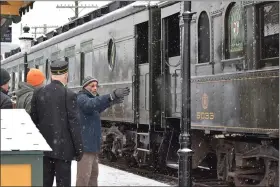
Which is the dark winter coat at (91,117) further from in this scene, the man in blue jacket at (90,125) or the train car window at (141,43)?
the train car window at (141,43)

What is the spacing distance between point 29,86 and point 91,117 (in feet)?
2.88

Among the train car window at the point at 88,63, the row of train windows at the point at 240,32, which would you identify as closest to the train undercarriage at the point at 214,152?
the row of train windows at the point at 240,32

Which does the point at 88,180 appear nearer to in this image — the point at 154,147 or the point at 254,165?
the point at 254,165

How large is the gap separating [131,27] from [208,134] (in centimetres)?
383

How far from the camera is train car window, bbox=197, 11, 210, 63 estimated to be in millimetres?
10398

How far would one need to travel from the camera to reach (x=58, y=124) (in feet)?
21.5

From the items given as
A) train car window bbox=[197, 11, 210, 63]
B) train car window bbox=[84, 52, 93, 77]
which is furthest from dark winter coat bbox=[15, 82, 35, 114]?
train car window bbox=[84, 52, 93, 77]

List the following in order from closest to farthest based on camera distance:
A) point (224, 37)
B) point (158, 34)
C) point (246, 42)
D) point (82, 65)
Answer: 1. point (246, 42)
2. point (224, 37)
3. point (158, 34)
4. point (82, 65)

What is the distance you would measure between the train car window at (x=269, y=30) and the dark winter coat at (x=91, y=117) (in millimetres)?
2495

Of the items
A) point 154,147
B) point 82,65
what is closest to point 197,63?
point 154,147

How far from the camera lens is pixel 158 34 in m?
12.9

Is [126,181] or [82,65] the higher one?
[82,65]

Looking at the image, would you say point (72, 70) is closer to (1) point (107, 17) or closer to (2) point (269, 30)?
(1) point (107, 17)

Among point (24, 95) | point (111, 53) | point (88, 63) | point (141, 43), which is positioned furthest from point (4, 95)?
point (88, 63)
